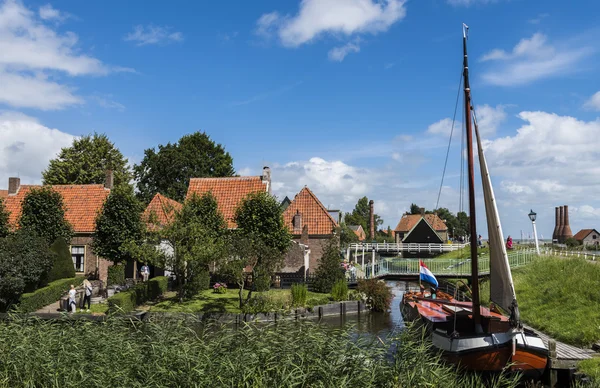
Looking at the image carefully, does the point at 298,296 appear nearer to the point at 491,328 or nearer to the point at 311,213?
the point at 491,328

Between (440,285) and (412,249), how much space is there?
1446 centimetres

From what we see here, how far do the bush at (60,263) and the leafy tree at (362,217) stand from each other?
68.1 meters

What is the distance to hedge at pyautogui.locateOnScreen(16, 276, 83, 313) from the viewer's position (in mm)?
21500

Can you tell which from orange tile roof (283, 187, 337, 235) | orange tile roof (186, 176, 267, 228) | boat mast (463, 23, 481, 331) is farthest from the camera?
orange tile roof (186, 176, 267, 228)

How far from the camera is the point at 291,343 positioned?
9594 millimetres

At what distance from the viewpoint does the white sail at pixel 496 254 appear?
46.4 ft

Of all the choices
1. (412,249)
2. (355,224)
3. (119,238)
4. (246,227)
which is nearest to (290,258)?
(246,227)

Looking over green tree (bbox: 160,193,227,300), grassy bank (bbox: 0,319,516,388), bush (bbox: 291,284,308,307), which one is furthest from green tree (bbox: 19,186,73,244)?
grassy bank (bbox: 0,319,516,388)

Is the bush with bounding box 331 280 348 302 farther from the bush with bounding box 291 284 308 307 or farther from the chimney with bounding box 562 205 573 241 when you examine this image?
the chimney with bounding box 562 205 573 241

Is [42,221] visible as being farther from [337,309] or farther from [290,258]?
[337,309]

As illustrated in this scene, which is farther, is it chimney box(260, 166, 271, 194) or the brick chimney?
the brick chimney

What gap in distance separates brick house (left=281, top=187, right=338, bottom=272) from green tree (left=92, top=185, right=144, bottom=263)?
10.3 metres

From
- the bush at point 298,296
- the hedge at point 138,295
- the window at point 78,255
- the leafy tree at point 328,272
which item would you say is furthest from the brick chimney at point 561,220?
the window at point 78,255

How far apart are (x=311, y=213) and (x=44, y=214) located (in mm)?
18077
